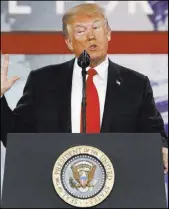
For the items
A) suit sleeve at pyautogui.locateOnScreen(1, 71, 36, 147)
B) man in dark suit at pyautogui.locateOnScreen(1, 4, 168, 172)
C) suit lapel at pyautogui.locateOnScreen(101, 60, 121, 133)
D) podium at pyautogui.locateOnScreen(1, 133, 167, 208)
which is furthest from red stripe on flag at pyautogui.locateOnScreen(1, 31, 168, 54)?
podium at pyautogui.locateOnScreen(1, 133, 167, 208)

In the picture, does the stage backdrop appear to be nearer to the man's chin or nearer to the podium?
the man's chin

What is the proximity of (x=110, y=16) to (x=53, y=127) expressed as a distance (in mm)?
858

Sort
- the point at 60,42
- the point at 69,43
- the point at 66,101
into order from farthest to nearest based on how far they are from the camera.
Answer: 1. the point at 60,42
2. the point at 69,43
3. the point at 66,101

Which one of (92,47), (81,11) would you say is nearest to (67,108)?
(92,47)

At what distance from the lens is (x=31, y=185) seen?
1.24 metres

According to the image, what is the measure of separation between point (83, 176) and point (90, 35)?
1.19 m

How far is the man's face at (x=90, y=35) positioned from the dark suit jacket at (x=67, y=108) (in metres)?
0.10

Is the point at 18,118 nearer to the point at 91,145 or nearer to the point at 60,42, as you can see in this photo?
the point at 60,42

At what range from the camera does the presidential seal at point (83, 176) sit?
1236 millimetres

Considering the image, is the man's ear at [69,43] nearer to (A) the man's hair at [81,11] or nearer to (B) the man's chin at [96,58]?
(A) the man's hair at [81,11]

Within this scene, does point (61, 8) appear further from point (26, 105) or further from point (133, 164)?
point (133, 164)

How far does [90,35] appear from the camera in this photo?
234 centimetres

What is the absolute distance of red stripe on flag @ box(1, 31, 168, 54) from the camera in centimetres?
275

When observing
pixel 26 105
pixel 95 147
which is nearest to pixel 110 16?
pixel 26 105
